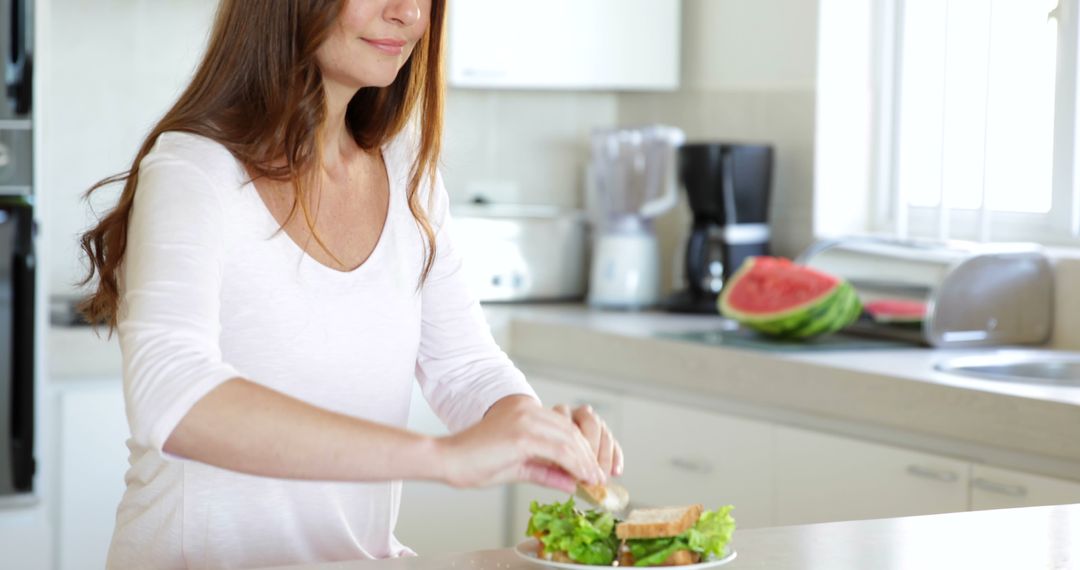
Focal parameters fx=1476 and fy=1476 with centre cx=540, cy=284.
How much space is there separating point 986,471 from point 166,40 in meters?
2.09

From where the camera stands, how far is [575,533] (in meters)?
1.25

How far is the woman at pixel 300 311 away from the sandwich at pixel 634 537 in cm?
4

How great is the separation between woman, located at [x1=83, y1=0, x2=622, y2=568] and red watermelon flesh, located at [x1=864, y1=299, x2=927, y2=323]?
1.44 m

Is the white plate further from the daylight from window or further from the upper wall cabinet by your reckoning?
the upper wall cabinet

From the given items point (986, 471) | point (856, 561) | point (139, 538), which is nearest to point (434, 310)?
point (139, 538)

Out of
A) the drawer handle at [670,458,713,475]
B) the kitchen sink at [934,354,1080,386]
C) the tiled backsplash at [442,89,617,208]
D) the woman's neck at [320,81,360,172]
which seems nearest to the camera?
the woman's neck at [320,81,360,172]

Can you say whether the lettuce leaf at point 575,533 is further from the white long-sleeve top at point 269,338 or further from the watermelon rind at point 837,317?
the watermelon rind at point 837,317

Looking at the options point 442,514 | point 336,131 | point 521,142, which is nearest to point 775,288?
point 442,514

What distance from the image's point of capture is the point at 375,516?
154cm

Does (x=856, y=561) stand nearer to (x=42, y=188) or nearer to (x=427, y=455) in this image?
(x=427, y=455)

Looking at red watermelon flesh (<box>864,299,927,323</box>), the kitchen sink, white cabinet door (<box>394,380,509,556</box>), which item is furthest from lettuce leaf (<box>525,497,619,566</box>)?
white cabinet door (<box>394,380,509,556</box>)

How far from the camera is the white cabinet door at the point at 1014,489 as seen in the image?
2213 millimetres

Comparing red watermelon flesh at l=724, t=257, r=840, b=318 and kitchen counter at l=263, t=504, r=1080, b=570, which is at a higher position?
red watermelon flesh at l=724, t=257, r=840, b=318

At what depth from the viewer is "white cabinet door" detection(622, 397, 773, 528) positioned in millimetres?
2762
